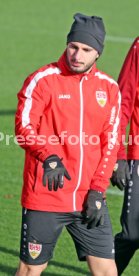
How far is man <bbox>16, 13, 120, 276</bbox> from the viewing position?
6.93 metres

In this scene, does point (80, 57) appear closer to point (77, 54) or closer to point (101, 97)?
point (77, 54)

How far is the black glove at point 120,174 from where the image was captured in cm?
759

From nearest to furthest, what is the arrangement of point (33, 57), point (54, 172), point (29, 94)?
point (54, 172)
point (29, 94)
point (33, 57)

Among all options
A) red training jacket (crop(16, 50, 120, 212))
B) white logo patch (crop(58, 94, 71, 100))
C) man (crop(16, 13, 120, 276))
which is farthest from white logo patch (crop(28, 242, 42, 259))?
white logo patch (crop(58, 94, 71, 100))

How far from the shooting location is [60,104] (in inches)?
273

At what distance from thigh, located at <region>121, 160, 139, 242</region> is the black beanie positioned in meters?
1.23

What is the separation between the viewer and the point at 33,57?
2077 cm

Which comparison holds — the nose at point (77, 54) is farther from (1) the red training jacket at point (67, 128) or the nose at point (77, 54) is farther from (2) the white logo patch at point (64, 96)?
(2) the white logo patch at point (64, 96)

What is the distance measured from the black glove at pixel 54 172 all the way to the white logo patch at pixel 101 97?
21.7 inches

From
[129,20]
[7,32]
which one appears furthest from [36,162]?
[129,20]

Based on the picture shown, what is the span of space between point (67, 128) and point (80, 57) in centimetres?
49

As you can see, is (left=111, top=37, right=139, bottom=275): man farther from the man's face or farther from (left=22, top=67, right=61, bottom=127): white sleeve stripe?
(left=22, top=67, right=61, bottom=127): white sleeve stripe

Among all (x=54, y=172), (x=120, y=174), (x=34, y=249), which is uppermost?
(x=54, y=172)

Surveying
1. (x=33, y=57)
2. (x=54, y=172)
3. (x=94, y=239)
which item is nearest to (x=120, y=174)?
(x=94, y=239)
